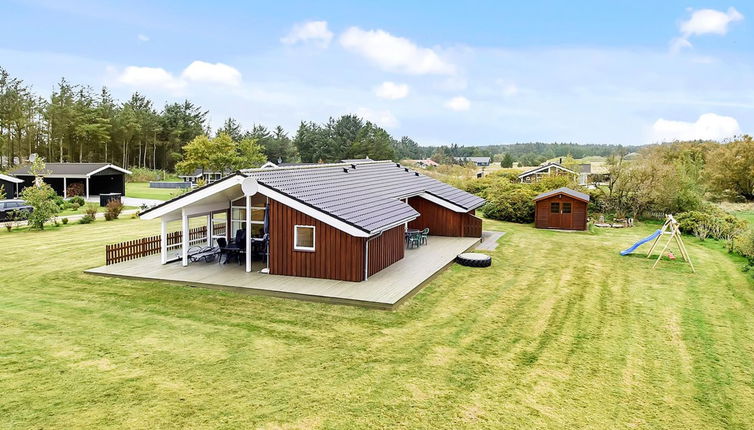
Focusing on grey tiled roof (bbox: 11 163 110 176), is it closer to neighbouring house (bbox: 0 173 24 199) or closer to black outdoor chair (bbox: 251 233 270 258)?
neighbouring house (bbox: 0 173 24 199)

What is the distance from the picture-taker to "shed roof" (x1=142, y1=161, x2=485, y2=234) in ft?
44.5

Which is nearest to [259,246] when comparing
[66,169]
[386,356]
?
[386,356]

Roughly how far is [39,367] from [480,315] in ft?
27.7

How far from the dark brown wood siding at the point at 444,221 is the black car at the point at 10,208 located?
64.7ft

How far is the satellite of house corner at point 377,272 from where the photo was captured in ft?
23.7

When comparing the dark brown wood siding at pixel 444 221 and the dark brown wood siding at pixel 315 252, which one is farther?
the dark brown wood siding at pixel 444 221

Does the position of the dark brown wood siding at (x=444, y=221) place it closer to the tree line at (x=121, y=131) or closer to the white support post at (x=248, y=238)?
the white support post at (x=248, y=238)

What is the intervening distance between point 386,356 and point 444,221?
14.0 metres

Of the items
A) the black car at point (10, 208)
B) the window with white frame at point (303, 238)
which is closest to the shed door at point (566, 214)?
the window with white frame at point (303, 238)

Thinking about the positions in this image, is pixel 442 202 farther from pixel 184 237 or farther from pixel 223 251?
pixel 184 237

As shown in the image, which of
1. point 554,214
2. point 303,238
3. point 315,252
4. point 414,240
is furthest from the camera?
point 554,214

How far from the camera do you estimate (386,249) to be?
1520cm

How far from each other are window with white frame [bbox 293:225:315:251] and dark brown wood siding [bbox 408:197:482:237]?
908 centimetres

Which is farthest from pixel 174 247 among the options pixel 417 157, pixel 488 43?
pixel 417 157
